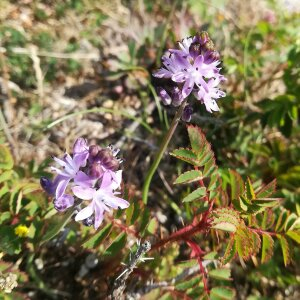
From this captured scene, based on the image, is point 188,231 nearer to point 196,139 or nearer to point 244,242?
point 244,242

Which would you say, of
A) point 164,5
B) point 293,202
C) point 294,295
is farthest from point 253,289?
point 164,5

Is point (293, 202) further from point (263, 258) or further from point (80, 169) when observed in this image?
point (80, 169)

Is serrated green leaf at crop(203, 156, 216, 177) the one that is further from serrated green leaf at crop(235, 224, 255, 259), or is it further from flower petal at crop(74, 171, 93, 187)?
flower petal at crop(74, 171, 93, 187)

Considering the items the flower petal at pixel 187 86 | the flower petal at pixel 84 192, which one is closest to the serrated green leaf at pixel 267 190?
the flower petal at pixel 187 86

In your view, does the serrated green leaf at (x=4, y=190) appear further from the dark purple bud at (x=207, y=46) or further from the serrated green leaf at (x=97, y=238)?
the dark purple bud at (x=207, y=46)

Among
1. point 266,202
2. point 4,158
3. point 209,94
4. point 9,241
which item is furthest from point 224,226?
point 4,158
